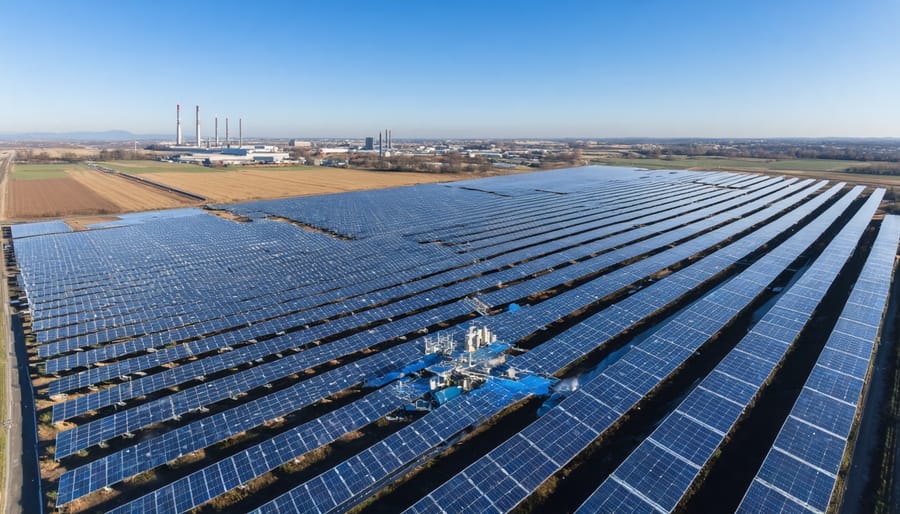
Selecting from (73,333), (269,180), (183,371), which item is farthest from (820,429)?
(269,180)

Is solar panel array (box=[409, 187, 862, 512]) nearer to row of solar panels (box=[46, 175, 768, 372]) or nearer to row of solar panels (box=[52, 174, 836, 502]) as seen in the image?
row of solar panels (box=[52, 174, 836, 502])

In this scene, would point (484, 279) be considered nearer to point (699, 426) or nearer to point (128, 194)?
point (699, 426)

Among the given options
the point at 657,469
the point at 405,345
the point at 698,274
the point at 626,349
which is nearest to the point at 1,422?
the point at 405,345

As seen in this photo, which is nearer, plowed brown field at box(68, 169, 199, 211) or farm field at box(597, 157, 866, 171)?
plowed brown field at box(68, 169, 199, 211)

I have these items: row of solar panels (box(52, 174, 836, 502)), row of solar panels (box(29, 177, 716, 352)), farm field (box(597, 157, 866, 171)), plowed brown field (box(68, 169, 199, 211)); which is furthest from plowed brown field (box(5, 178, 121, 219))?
farm field (box(597, 157, 866, 171))

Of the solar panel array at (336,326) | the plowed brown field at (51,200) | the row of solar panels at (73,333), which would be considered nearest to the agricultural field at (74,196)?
the plowed brown field at (51,200)

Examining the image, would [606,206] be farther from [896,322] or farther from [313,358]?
[313,358]
